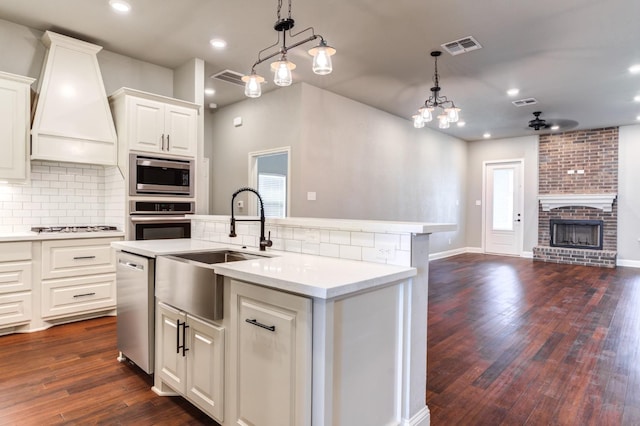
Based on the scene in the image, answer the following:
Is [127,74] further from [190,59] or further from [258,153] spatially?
[258,153]

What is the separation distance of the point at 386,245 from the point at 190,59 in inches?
146

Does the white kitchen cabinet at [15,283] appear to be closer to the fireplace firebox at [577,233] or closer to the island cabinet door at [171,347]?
the island cabinet door at [171,347]

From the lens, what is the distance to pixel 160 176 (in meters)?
3.97

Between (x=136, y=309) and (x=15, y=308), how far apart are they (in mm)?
1668

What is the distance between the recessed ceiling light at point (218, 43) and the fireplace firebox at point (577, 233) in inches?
301

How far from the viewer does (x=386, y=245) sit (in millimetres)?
1827

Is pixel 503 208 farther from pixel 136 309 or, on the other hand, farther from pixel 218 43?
pixel 136 309

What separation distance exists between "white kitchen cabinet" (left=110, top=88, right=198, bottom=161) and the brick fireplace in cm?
749

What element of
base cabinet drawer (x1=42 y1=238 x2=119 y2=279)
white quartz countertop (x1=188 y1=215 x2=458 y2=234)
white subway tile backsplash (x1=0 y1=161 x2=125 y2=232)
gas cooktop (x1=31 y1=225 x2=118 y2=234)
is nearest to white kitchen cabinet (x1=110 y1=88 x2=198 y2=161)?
white subway tile backsplash (x1=0 y1=161 x2=125 y2=232)

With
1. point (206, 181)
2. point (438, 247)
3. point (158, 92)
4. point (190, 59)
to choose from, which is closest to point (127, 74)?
point (158, 92)

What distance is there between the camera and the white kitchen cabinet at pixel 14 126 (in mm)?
3201

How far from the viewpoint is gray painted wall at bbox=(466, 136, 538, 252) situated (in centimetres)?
829

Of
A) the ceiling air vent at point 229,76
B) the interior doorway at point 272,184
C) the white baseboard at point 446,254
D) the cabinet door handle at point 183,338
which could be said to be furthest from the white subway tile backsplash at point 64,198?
the white baseboard at point 446,254

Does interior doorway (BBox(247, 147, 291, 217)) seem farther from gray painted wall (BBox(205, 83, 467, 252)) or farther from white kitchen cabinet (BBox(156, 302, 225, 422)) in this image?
white kitchen cabinet (BBox(156, 302, 225, 422))
